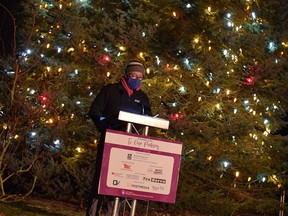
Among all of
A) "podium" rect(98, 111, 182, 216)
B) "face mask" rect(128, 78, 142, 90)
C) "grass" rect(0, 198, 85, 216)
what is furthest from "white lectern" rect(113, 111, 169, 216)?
"grass" rect(0, 198, 85, 216)

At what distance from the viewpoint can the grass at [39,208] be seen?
6.05 m

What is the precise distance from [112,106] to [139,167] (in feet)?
3.10

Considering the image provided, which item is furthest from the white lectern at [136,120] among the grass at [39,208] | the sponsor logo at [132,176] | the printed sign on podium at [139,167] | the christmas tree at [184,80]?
the christmas tree at [184,80]

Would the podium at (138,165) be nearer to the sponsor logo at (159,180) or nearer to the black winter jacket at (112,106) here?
the sponsor logo at (159,180)

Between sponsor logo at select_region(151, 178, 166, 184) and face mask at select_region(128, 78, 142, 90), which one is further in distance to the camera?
face mask at select_region(128, 78, 142, 90)

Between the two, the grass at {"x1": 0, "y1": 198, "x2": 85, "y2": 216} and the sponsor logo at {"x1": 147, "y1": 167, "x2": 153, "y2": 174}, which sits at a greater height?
the sponsor logo at {"x1": 147, "y1": 167, "x2": 153, "y2": 174}

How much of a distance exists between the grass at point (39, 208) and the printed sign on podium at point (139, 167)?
246cm

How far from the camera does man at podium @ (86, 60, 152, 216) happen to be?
452 cm

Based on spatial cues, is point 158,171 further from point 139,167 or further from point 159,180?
point 139,167

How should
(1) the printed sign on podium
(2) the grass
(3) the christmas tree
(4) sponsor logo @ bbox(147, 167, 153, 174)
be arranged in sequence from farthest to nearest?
(3) the christmas tree
(2) the grass
(4) sponsor logo @ bbox(147, 167, 153, 174)
(1) the printed sign on podium

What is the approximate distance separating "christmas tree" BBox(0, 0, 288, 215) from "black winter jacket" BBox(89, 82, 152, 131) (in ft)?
7.59

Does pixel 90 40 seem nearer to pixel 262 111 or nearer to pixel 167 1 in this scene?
pixel 167 1

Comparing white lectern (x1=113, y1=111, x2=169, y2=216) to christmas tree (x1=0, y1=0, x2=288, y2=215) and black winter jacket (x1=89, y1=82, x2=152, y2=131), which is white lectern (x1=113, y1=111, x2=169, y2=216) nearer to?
black winter jacket (x1=89, y1=82, x2=152, y2=131)

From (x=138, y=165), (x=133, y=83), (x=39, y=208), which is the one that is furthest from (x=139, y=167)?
(x=39, y=208)
